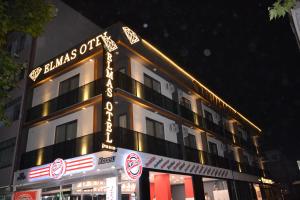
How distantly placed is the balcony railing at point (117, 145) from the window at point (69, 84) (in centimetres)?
402

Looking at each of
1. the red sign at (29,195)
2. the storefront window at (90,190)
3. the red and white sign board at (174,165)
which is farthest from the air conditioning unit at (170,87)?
the red sign at (29,195)

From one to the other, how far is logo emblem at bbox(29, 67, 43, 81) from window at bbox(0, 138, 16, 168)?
4858mm

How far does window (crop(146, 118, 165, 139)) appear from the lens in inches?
711

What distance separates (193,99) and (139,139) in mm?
10519

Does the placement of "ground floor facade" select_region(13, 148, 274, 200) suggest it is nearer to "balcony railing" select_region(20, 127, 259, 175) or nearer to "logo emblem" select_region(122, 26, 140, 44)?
"balcony railing" select_region(20, 127, 259, 175)

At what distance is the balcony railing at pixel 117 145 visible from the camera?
15.0 metres

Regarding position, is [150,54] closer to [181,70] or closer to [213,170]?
[181,70]

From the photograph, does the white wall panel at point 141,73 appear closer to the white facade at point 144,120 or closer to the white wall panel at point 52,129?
the white facade at point 144,120

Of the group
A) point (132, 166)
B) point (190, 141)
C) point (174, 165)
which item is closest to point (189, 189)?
point (190, 141)

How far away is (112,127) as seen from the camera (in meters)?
13.8

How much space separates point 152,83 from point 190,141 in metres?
6.11

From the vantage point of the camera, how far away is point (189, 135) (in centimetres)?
2241

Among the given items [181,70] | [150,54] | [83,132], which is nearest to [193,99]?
[181,70]

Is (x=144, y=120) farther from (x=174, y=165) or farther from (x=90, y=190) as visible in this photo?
(x=90, y=190)
